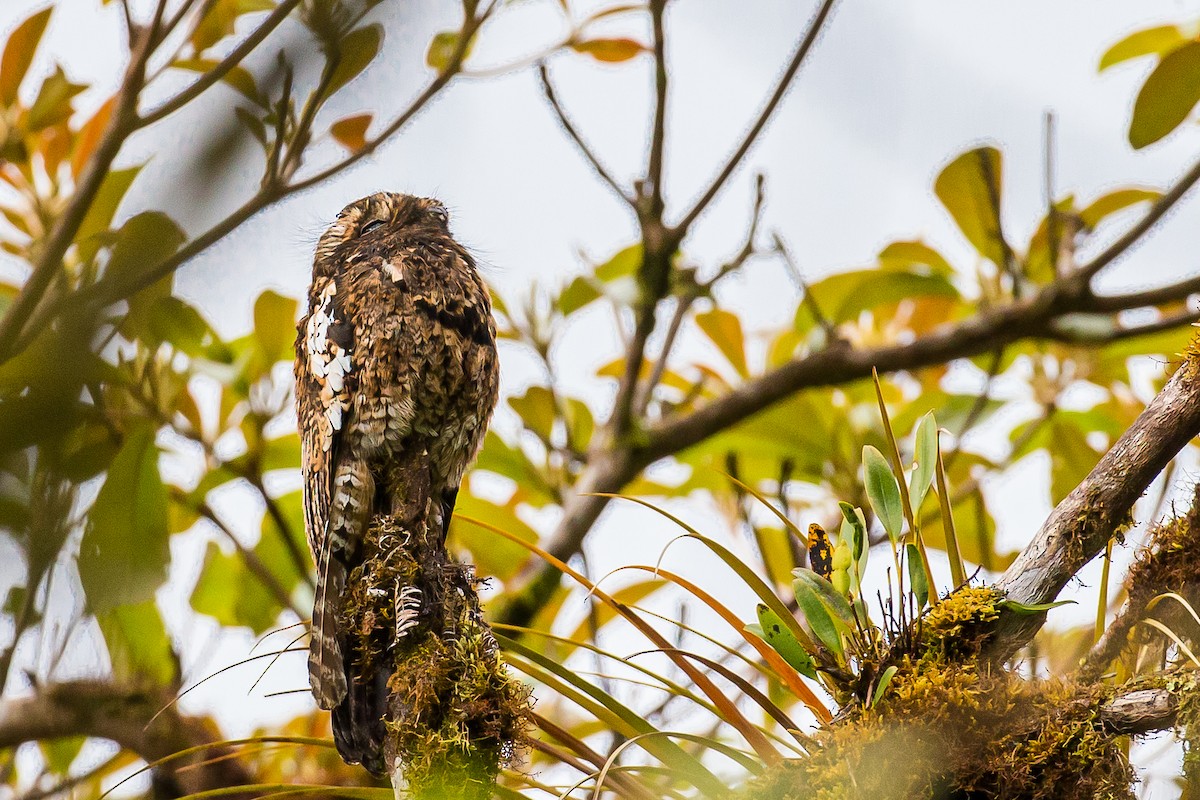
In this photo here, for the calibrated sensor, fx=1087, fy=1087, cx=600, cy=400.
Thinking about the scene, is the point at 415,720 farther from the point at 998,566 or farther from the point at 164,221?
the point at 998,566

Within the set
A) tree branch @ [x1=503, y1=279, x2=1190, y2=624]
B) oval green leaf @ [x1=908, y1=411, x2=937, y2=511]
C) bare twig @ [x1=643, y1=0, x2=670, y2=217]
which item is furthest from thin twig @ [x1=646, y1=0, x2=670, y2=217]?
oval green leaf @ [x1=908, y1=411, x2=937, y2=511]

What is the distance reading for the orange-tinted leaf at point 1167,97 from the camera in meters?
2.48

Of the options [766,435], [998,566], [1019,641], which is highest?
[766,435]

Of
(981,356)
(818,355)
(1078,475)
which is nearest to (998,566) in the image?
(1078,475)

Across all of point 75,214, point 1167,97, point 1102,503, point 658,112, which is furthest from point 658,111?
point 75,214

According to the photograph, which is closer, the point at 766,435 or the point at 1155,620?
the point at 1155,620

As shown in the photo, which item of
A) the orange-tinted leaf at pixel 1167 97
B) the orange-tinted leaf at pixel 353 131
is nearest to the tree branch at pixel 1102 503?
the orange-tinted leaf at pixel 1167 97

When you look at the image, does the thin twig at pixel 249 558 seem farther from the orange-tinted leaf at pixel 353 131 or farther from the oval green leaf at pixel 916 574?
the oval green leaf at pixel 916 574

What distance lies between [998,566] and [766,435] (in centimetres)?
79

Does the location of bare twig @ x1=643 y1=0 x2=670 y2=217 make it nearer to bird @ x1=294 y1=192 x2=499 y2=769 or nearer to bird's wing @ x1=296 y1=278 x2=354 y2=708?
bird @ x1=294 y1=192 x2=499 y2=769

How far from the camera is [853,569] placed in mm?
1446

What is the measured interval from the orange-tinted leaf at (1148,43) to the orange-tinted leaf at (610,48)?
51.8 inches

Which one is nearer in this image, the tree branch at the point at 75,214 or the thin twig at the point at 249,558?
the tree branch at the point at 75,214

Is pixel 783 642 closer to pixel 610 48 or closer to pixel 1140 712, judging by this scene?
pixel 1140 712
